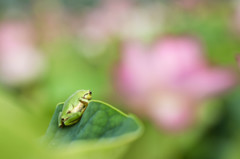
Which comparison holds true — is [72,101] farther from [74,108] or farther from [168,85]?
[168,85]

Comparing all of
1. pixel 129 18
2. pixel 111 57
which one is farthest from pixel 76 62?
pixel 129 18

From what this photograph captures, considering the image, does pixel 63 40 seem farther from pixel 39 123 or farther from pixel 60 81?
pixel 39 123

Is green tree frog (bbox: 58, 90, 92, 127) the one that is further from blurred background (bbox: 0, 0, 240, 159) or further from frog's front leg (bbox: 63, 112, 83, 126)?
blurred background (bbox: 0, 0, 240, 159)

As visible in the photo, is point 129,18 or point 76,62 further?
point 129,18

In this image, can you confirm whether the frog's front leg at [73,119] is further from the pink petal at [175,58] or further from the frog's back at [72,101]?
the pink petal at [175,58]

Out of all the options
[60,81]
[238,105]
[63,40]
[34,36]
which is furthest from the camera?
[63,40]

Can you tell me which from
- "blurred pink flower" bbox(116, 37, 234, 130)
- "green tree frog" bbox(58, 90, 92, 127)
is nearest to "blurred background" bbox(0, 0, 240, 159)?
"blurred pink flower" bbox(116, 37, 234, 130)
